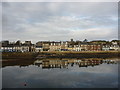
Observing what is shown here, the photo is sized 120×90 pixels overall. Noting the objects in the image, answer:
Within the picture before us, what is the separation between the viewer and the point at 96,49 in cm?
10600

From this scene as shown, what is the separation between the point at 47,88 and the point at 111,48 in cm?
9762

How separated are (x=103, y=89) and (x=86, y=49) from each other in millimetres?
87494

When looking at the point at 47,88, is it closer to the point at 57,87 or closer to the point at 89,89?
the point at 57,87

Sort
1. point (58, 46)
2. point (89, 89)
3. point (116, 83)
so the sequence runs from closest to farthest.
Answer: point (89, 89) < point (116, 83) < point (58, 46)

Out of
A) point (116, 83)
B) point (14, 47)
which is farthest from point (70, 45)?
point (116, 83)

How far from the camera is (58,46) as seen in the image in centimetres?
11325

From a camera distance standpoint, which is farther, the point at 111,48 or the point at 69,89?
the point at 111,48

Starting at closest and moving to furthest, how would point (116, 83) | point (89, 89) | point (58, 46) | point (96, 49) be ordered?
point (89, 89)
point (116, 83)
point (96, 49)
point (58, 46)

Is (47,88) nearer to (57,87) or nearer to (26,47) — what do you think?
(57,87)

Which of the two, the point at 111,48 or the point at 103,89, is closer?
the point at 103,89

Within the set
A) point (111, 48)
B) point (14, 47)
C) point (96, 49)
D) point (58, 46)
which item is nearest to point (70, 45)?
point (58, 46)

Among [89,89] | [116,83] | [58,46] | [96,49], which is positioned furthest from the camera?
[58,46]

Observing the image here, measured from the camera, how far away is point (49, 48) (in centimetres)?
11369

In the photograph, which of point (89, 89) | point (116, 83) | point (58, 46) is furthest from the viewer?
point (58, 46)
